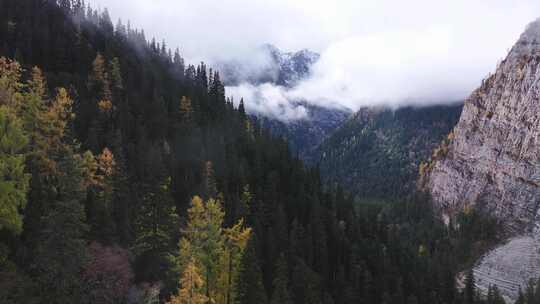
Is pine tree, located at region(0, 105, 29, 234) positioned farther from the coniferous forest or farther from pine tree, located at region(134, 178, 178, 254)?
pine tree, located at region(134, 178, 178, 254)

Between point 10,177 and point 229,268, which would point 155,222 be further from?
point 10,177

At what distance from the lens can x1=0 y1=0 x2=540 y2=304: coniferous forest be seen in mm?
39594

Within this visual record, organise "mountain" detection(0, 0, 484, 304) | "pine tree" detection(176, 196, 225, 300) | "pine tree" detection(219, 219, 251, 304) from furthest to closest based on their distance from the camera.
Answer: "pine tree" detection(219, 219, 251, 304), "pine tree" detection(176, 196, 225, 300), "mountain" detection(0, 0, 484, 304)

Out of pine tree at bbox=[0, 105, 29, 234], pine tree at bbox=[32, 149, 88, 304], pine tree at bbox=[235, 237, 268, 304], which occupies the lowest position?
pine tree at bbox=[235, 237, 268, 304]

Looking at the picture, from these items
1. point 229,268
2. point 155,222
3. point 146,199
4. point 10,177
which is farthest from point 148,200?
point 10,177

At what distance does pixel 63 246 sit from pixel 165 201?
22.1 m

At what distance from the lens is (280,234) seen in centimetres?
7412

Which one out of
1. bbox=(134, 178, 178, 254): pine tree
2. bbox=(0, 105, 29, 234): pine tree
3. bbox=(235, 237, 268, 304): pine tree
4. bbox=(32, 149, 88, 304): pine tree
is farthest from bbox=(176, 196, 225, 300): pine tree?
bbox=(0, 105, 29, 234): pine tree

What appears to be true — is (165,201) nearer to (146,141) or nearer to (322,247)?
(146,141)

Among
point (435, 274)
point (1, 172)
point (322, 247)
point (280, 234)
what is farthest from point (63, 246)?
point (435, 274)

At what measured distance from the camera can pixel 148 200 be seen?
58938mm

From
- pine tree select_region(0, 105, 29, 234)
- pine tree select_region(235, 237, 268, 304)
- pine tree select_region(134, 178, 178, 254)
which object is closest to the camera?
pine tree select_region(0, 105, 29, 234)

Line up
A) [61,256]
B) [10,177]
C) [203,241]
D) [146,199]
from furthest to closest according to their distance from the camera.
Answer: [146,199] < [203,241] < [10,177] < [61,256]

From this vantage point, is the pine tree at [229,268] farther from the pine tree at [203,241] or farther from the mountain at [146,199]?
the pine tree at [203,241]
